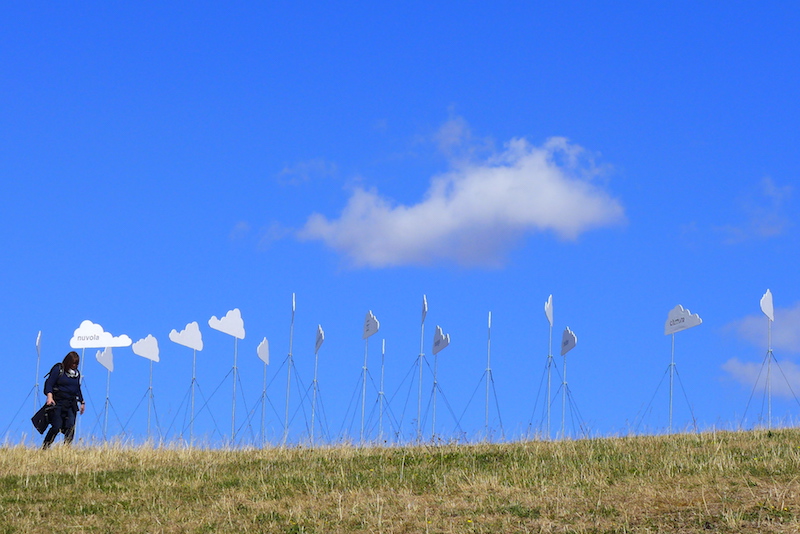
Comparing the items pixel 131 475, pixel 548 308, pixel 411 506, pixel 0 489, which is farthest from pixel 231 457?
pixel 548 308

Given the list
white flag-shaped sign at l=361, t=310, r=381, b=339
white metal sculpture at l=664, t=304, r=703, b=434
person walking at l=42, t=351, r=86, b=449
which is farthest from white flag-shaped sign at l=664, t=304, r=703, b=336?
person walking at l=42, t=351, r=86, b=449

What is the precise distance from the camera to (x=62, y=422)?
61.8 feet

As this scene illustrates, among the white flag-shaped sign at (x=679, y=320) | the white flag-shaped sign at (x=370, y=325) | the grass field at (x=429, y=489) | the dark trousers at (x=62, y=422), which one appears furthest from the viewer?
the white flag-shaped sign at (x=370, y=325)

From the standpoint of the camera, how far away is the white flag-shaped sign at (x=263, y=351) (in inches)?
966

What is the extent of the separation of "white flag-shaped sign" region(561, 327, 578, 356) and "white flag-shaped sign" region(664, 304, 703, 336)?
2.29 metres

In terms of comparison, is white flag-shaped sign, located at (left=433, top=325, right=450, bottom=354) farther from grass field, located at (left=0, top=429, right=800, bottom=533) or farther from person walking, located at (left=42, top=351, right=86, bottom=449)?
person walking, located at (left=42, top=351, right=86, bottom=449)

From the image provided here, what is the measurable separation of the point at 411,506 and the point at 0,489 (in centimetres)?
671

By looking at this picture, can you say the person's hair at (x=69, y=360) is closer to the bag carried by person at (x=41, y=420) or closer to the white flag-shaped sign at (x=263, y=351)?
the bag carried by person at (x=41, y=420)

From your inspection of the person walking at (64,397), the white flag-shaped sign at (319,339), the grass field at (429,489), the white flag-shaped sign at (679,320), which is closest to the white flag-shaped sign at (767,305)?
the white flag-shaped sign at (679,320)

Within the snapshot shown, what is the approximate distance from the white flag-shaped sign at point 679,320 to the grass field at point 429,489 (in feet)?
20.1

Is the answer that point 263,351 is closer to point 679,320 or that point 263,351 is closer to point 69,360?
point 69,360

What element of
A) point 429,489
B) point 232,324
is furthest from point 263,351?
point 429,489

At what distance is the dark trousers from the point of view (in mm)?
18562

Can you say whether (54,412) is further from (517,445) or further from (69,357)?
(517,445)
